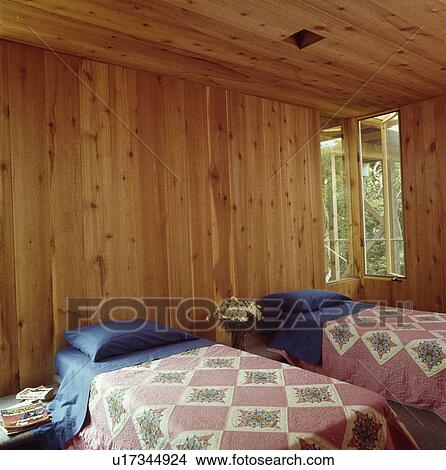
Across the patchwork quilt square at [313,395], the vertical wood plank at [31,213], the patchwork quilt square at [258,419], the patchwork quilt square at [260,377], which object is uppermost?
the vertical wood plank at [31,213]

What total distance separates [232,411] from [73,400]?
0.93 m

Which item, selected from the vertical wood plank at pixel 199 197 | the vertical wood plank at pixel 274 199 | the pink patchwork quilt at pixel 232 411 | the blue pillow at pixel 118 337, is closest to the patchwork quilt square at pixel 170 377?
the pink patchwork quilt at pixel 232 411

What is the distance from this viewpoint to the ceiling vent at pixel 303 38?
263cm

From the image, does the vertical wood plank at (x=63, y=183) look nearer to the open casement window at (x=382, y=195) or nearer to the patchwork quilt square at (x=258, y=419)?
the patchwork quilt square at (x=258, y=419)

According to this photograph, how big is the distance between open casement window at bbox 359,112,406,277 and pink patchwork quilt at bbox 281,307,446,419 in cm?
137

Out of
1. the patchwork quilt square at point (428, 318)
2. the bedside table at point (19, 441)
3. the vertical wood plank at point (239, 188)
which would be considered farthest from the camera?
the vertical wood plank at point (239, 188)

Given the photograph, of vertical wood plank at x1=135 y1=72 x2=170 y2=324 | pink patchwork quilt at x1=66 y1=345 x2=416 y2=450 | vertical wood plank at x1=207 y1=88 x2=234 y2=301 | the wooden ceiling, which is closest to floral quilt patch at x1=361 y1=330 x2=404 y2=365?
pink patchwork quilt at x1=66 y1=345 x2=416 y2=450

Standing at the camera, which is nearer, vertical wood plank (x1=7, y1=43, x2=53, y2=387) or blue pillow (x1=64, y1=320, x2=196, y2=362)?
blue pillow (x1=64, y1=320, x2=196, y2=362)

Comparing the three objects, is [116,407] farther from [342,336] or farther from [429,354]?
[429,354]

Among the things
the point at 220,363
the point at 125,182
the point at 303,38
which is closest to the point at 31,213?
the point at 125,182

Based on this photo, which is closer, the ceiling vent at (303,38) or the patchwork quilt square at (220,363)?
the patchwork quilt square at (220,363)

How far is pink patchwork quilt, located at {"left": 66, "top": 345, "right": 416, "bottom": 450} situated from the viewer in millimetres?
Answer: 1598

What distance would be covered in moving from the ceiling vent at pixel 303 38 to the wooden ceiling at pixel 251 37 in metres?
0.04

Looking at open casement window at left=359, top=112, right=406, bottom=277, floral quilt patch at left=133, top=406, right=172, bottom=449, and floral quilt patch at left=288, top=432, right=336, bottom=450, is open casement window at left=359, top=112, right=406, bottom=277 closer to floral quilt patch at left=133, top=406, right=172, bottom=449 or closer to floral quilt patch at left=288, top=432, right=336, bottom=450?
floral quilt patch at left=288, top=432, right=336, bottom=450
